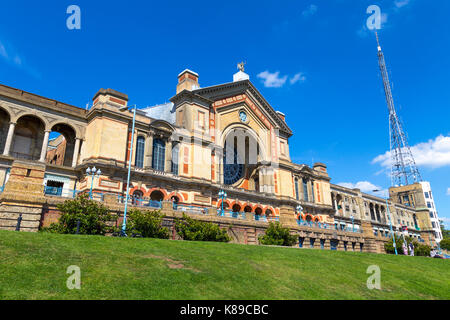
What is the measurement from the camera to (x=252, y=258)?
14.9m

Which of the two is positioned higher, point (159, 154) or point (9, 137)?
point (159, 154)

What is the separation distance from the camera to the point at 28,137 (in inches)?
1324

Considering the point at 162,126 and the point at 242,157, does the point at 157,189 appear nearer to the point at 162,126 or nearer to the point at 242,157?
the point at 162,126

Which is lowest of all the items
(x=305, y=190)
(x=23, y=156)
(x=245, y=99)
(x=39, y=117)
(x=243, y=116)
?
(x=23, y=156)

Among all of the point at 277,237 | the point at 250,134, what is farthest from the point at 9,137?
the point at 250,134

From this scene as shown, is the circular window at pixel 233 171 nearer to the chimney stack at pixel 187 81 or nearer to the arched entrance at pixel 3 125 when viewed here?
the chimney stack at pixel 187 81

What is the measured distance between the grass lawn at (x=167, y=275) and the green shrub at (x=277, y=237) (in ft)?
34.3

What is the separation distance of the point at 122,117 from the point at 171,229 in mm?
15897

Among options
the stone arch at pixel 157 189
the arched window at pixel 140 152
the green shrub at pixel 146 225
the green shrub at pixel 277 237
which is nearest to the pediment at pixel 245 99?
the arched window at pixel 140 152

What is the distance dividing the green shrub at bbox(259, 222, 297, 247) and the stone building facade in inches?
79.3

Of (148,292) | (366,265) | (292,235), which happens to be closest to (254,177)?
(292,235)

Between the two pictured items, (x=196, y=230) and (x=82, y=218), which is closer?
(x=82, y=218)

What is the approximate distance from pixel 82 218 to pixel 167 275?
33.4ft
